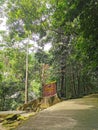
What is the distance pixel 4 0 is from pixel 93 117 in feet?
62.5

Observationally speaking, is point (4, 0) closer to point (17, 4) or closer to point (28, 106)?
point (17, 4)

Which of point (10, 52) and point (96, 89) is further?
point (10, 52)

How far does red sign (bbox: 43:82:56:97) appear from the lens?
715 inches

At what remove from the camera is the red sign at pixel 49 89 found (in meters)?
18.2

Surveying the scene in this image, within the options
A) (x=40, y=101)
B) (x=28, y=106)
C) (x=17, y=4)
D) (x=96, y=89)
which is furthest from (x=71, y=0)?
(x=96, y=89)

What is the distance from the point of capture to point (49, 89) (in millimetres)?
18797

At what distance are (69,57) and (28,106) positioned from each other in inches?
239

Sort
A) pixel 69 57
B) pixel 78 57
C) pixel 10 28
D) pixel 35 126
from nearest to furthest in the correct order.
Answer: pixel 35 126 → pixel 78 57 → pixel 69 57 → pixel 10 28

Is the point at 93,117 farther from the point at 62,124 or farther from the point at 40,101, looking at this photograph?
the point at 40,101

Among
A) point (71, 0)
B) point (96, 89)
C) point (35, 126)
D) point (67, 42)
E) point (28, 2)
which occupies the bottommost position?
point (35, 126)

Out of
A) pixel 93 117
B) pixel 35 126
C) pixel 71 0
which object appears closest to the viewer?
pixel 35 126

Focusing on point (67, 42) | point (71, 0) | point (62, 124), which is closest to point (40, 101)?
point (67, 42)

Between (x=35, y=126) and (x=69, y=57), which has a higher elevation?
(x=69, y=57)

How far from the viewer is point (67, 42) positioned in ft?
78.3
